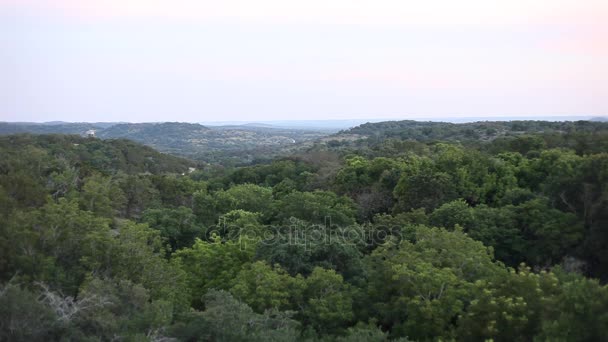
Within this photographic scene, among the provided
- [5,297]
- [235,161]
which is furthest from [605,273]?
[235,161]

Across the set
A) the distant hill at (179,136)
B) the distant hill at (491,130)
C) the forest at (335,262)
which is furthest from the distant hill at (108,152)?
the distant hill at (179,136)

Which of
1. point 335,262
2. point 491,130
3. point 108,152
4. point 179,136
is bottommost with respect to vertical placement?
point 179,136

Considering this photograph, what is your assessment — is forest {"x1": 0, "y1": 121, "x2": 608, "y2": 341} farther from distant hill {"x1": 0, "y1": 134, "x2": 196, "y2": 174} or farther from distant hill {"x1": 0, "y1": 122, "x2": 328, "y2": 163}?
distant hill {"x1": 0, "y1": 122, "x2": 328, "y2": 163}

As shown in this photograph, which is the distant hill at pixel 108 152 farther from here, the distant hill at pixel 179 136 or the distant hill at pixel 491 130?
the distant hill at pixel 179 136

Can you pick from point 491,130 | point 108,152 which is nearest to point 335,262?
point 108,152

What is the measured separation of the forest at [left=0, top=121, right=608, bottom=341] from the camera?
11.7 m

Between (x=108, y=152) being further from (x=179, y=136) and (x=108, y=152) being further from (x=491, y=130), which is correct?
(x=179, y=136)

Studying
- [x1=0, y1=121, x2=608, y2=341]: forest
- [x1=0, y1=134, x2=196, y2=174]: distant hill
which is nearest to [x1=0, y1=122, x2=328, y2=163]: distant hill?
[x1=0, y1=134, x2=196, y2=174]: distant hill

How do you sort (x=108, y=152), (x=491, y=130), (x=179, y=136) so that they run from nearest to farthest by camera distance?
(x=108, y=152), (x=491, y=130), (x=179, y=136)

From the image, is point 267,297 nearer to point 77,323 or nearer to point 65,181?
point 77,323

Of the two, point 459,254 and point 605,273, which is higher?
point 459,254

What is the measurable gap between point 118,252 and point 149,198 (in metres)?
19.1

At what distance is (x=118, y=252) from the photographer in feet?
52.6

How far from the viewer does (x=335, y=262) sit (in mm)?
17562
